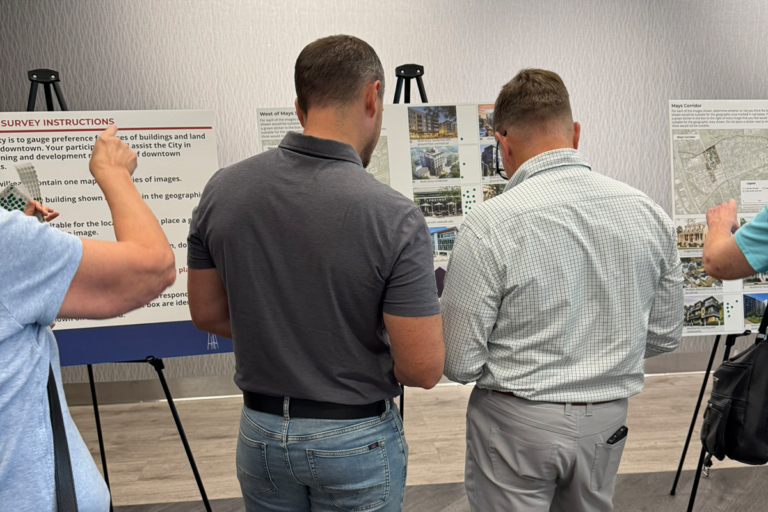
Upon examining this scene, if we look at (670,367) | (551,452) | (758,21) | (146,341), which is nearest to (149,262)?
(551,452)

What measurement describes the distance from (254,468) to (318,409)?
0.66ft

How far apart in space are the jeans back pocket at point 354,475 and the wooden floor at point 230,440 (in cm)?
159

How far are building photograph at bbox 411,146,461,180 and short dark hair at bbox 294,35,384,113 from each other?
125cm

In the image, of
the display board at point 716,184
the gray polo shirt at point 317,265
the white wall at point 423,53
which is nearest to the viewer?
the gray polo shirt at point 317,265

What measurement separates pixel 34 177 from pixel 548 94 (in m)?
2.02

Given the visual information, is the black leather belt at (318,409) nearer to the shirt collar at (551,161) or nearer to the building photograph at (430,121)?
the shirt collar at (551,161)

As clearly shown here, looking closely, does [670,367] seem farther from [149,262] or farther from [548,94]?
[149,262]

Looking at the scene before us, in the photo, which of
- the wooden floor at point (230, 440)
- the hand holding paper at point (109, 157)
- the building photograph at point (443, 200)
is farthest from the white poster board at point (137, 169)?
the hand holding paper at point (109, 157)

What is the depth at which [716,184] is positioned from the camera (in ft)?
8.41

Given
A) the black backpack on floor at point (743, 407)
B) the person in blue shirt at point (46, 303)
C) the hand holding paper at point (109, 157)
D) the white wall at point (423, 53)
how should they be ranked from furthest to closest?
the white wall at point (423, 53) < the black backpack on floor at point (743, 407) < the hand holding paper at point (109, 157) < the person in blue shirt at point (46, 303)

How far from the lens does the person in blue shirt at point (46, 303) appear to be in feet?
2.33

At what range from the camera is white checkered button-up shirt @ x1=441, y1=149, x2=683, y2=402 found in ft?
4.14

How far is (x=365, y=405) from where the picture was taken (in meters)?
1.15

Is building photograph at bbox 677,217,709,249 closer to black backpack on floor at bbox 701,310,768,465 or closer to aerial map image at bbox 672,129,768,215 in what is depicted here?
aerial map image at bbox 672,129,768,215
